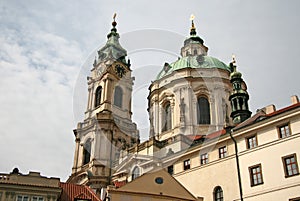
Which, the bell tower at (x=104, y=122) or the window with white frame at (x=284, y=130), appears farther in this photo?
the bell tower at (x=104, y=122)

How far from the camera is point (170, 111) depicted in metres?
50.9

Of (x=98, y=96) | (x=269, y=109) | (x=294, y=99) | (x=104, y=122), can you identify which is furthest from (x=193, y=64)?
(x=294, y=99)

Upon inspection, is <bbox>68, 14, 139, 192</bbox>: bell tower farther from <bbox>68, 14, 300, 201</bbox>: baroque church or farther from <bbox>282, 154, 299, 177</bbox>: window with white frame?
<bbox>282, 154, 299, 177</bbox>: window with white frame

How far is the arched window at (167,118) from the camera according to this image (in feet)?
165

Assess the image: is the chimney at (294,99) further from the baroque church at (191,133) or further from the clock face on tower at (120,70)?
the clock face on tower at (120,70)

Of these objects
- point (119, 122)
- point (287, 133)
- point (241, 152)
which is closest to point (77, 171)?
point (119, 122)

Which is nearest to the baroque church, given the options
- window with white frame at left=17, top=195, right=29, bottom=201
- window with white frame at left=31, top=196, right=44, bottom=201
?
window with white frame at left=31, top=196, right=44, bottom=201

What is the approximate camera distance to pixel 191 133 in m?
46.5

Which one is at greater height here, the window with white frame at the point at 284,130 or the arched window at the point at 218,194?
the window with white frame at the point at 284,130

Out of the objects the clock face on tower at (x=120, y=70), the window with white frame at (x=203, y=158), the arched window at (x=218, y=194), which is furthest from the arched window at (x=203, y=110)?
the arched window at (x=218, y=194)

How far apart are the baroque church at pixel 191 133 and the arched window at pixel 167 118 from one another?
5.2 inches

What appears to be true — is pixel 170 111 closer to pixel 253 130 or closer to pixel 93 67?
pixel 93 67

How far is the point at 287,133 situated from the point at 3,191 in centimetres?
1993

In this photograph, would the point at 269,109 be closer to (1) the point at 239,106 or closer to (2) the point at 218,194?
(1) the point at 239,106
